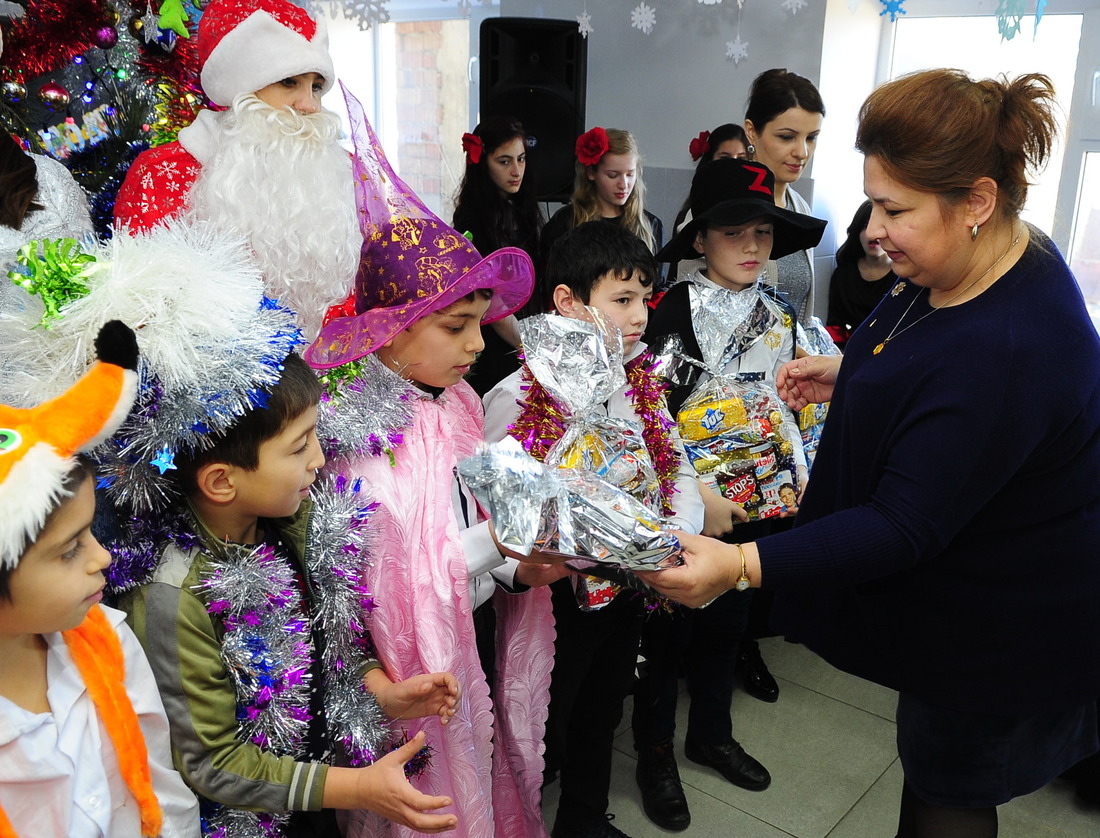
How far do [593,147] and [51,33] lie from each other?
7.07 feet

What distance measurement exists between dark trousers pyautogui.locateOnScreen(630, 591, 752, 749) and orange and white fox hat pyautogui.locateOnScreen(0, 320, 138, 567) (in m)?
1.60

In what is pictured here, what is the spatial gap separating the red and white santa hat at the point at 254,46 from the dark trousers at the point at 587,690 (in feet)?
4.70

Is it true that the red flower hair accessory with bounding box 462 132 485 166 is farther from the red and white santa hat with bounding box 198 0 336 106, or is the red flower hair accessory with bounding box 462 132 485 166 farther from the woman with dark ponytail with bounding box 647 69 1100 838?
the woman with dark ponytail with bounding box 647 69 1100 838

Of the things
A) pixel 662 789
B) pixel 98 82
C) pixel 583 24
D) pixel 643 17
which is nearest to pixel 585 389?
pixel 662 789

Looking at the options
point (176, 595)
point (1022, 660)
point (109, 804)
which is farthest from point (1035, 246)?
point (109, 804)

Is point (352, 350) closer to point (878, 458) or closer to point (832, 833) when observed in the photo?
point (878, 458)

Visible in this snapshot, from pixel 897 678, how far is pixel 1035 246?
80 centimetres

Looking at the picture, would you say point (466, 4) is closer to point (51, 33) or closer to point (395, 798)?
point (51, 33)

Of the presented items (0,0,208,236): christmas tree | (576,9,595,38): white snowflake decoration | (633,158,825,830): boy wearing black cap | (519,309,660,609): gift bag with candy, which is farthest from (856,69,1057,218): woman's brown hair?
(576,9,595,38): white snowflake decoration

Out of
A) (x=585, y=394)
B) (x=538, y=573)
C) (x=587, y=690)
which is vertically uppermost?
(x=585, y=394)

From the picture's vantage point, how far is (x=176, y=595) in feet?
4.14

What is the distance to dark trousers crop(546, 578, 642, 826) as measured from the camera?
1.98 m

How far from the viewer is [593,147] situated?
4.01 meters

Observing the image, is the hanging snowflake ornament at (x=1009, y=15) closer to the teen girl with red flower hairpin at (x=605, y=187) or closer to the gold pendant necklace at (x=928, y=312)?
the teen girl with red flower hairpin at (x=605, y=187)
